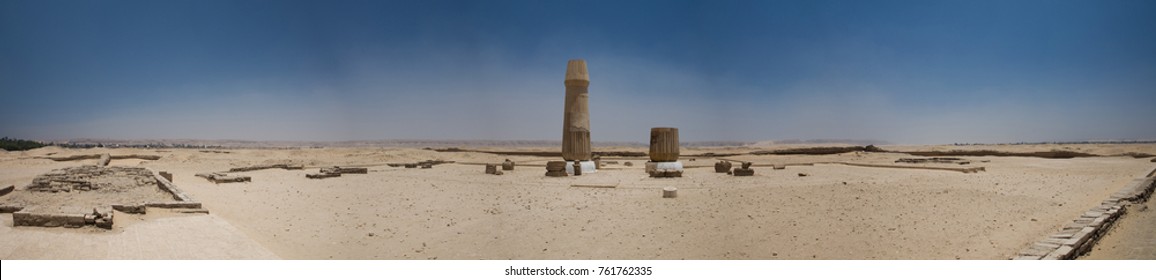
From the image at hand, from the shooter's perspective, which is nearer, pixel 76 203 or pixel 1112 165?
pixel 76 203

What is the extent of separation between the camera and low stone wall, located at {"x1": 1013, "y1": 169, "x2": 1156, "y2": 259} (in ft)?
19.9

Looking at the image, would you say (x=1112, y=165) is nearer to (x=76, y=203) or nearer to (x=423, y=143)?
(x=76, y=203)

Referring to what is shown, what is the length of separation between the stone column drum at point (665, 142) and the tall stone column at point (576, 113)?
6.71 feet

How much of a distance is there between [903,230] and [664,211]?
10.3ft

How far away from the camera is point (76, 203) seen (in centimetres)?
980

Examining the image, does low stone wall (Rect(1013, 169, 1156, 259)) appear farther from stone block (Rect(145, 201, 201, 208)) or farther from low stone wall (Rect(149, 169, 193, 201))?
low stone wall (Rect(149, 169, 193, 201))

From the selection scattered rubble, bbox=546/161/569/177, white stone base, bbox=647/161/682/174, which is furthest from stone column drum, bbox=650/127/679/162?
scattered rubble, bbox=546/161/569/177

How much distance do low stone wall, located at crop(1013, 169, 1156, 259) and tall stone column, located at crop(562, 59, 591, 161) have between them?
12.2 m

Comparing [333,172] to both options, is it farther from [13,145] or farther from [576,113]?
[13,145]

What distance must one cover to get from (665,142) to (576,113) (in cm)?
281

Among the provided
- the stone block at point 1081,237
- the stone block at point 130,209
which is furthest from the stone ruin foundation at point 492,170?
the stone block at point 1081,237

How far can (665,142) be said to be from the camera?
59.8 ft

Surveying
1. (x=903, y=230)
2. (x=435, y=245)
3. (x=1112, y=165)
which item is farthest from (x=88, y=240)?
(x=1112, y=165)
